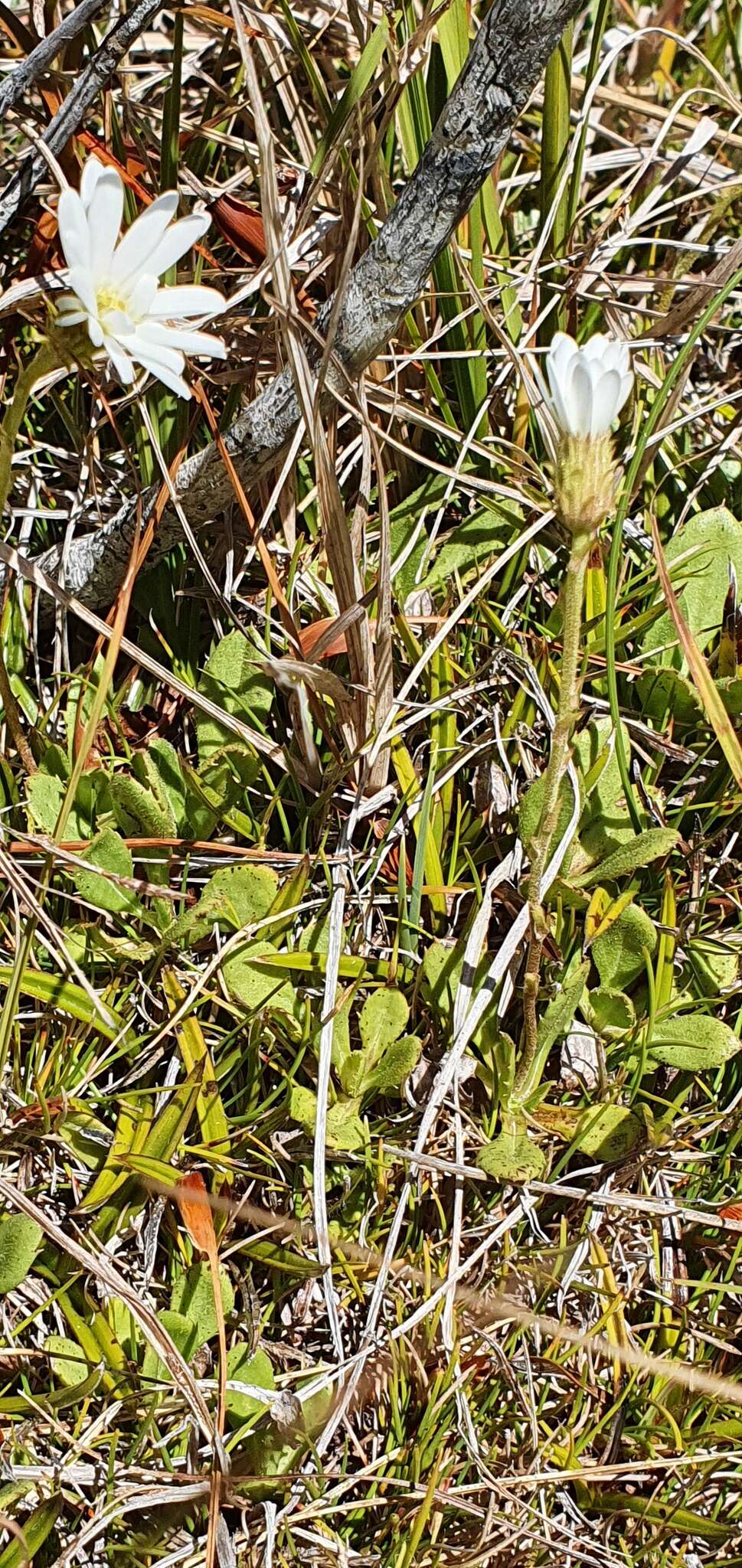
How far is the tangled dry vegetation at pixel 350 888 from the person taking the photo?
1.48m

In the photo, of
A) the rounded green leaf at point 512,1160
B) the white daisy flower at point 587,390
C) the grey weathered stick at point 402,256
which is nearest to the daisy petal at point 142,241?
the grey weathered stick at point 402,256

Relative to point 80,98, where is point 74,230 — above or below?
below

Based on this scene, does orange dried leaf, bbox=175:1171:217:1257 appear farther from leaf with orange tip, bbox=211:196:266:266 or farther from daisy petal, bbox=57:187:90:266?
leaf with orange tip, bbox=211:196:266:266

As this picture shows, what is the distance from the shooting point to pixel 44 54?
1.42 metres

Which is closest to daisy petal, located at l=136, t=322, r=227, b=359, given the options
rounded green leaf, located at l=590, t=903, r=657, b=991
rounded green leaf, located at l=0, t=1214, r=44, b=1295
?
rounded green leaf, located at l=590, t=903, r=657, b=991

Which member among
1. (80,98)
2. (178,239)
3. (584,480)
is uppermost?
(80,98)

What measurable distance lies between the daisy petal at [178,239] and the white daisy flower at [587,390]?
416mm

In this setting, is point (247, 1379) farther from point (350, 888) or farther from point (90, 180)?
point (90, 180)

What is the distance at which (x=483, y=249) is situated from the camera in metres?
1.89

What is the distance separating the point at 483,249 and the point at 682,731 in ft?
Result: 2.74

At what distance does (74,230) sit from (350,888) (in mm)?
916

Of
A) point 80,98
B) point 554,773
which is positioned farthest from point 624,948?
point 80,98

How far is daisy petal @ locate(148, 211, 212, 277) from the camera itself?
1.30 metres

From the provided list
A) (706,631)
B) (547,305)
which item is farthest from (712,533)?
(547,305)
